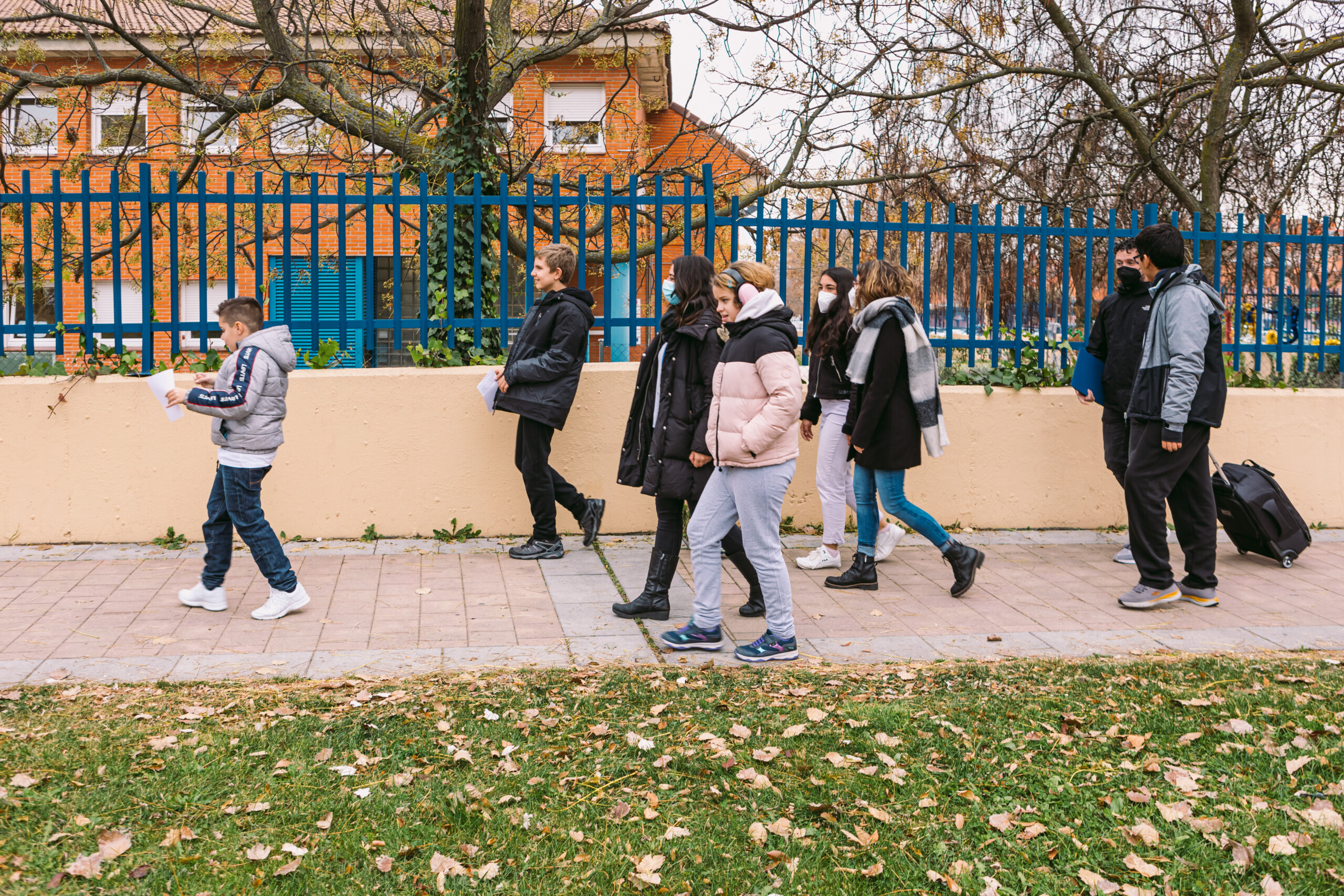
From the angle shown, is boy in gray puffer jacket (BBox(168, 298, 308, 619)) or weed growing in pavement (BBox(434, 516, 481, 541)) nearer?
boy in gray puffer jacket (BBox(168, 298, 308, 619))

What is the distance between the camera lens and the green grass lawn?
318 centimetres

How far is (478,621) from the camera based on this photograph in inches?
222

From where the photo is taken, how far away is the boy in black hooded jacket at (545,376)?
22.5 ft

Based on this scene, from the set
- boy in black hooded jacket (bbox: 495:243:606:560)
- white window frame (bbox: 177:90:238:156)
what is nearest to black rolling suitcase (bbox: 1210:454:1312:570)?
boy in black hooded jacket (bbox: 495:243:606:560)

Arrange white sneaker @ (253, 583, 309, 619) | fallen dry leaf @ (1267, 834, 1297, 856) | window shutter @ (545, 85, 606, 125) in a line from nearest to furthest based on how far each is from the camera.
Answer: fallen dry leaf @ (1267, 834, 1297, 856), white sneaker @ (253, 583, 309, 619), window shutter @ (545, 85, 606, 125)

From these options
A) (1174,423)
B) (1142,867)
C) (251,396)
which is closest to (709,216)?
(1174,423)

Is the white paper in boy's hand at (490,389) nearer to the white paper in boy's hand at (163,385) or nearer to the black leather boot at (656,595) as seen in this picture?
the black leather boot at (656,595)

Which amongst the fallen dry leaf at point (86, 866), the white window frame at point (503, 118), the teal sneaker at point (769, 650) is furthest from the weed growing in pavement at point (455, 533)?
the fallen dry leaf at point (86, 866)

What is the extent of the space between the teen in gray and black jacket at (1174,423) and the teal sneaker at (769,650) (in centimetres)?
204

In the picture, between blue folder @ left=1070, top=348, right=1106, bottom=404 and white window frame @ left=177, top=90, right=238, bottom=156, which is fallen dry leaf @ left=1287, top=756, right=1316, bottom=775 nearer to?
blue folder @ left=1070, top=348, right=1106, bottom=404

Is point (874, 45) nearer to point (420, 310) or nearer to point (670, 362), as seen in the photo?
point (420, 310)

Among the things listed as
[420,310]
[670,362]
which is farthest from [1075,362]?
[420,310]

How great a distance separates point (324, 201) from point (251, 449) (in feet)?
7.79

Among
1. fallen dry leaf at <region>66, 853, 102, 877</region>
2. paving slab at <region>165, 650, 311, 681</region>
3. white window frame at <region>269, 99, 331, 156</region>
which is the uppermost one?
white window frame at <region>269, 99, 331, 156</region>
